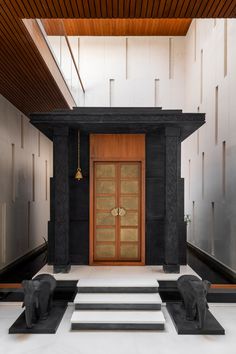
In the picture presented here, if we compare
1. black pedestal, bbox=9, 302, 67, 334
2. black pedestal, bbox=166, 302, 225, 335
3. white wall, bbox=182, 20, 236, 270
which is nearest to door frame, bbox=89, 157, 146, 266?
black pedestal, bbox=166, 302, 225, 335

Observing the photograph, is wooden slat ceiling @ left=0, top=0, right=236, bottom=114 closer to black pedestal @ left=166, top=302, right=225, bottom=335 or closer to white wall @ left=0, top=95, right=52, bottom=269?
white wall @ left=0, top=95, right=52, bottom=269

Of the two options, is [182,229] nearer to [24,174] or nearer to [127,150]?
[127,150]

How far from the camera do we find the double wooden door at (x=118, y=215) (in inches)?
271

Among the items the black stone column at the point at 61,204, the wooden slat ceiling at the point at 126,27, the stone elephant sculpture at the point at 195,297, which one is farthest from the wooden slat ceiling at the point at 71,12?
the wooden slat ceiling at the point at 126,27

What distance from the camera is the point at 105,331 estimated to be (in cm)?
470

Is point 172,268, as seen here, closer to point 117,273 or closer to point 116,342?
point 117,273

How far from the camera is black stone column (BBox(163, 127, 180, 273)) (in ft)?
20.6

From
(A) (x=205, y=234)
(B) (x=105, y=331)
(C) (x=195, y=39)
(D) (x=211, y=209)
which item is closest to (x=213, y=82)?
(C) (x=195, y=39)

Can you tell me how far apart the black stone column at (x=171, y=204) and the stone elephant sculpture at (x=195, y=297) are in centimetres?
116

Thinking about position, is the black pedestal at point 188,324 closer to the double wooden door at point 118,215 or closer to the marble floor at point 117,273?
the marble floor at point 117,273

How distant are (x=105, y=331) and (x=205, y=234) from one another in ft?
18.5

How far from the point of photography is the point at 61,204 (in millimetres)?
6344

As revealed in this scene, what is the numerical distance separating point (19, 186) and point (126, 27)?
23.1 ft

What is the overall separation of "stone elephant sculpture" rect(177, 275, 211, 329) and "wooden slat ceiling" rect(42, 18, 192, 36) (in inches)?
366
